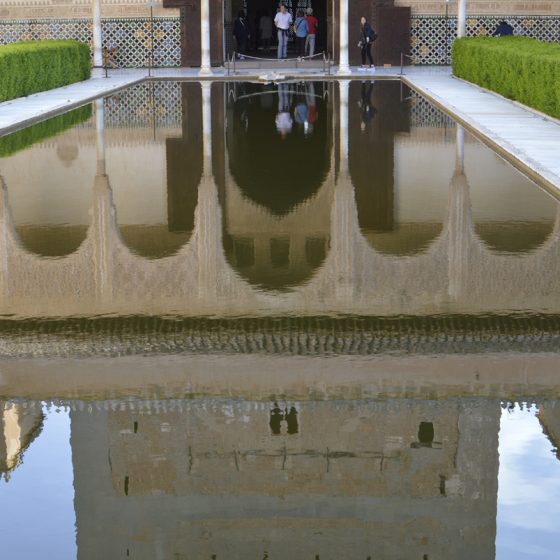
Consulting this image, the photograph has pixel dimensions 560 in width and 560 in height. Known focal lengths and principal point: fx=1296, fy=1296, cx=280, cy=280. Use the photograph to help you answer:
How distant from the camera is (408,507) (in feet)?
14.0

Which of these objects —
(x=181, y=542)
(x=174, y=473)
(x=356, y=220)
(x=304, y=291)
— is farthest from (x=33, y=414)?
(x=356, y=220)

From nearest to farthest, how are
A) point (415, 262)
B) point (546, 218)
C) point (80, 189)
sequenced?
point (415, 262)
point (546, 218)
point (80, 189)

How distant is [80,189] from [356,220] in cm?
283

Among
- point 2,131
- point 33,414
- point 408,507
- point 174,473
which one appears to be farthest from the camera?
point 2,131

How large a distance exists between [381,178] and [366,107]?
7.94 m

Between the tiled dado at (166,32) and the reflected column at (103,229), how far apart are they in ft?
57.1

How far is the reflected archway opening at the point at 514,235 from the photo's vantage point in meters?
8.85

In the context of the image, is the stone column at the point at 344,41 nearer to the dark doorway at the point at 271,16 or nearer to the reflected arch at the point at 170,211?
the dark doorway at the point at 271,16

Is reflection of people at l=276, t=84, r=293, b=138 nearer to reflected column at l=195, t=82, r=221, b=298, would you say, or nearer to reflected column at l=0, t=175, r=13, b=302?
reflected column at l=195, t=82, r=221, b=298

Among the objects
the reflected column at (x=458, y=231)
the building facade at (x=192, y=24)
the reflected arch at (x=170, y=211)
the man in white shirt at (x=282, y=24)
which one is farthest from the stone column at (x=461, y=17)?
the reflected column at (x=458, y=231)

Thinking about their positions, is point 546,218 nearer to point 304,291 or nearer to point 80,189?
point 304,291

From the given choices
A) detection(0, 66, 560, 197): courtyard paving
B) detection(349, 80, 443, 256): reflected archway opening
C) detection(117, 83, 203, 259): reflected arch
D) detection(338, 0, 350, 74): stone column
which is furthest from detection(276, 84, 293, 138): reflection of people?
detection(338, 0, 350, 74): stone column

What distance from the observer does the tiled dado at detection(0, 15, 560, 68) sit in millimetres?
30438

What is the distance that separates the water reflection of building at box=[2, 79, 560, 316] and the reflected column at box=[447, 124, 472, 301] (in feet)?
0.04
